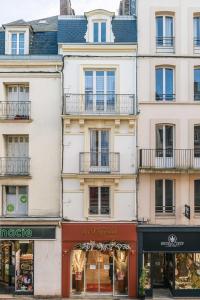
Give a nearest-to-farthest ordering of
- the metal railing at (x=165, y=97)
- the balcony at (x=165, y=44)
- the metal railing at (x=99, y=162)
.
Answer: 1. the metal railing at (x=99, y=162)
2. the metal railing at (x=165, y=97)
3. the balcony at (x=165, y=44)

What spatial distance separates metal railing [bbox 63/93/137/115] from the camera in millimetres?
26750

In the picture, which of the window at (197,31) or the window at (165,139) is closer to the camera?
the window at (165,139)

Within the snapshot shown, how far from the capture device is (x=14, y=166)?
27047mm

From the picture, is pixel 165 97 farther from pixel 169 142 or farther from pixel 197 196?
pixel 197 196

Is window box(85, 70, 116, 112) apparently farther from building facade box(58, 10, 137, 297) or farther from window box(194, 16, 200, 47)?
window box(194, 16, 200, 47)

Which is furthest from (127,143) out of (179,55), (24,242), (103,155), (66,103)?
(24,242)

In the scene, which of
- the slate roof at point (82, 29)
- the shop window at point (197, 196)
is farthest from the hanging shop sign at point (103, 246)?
the slate roof at point (82, 29)

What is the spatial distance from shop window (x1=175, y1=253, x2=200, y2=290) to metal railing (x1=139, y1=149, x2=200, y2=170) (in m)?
4.70

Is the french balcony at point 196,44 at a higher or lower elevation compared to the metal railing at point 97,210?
higher

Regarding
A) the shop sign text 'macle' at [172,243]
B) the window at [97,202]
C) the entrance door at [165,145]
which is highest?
the entrance door at [165,145]

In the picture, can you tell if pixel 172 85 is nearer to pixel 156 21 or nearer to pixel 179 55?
pixel 179 55

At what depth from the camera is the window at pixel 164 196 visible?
27.0 metres

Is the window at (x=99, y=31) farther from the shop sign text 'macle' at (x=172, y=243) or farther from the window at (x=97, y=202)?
the shop sign text 'macle' at (x=172, y=243)

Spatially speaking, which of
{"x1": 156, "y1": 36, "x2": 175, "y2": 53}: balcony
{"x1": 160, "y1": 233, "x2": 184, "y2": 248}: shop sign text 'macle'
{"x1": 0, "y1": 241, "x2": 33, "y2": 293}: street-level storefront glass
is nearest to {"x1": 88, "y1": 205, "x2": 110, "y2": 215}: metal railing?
{"x1": 160, "y1": 233, "x2": 184, "y2": 248}: shop sign text 'macle'
